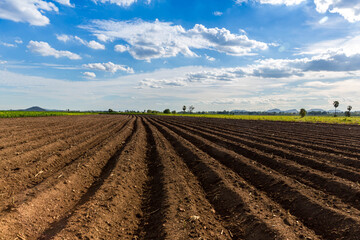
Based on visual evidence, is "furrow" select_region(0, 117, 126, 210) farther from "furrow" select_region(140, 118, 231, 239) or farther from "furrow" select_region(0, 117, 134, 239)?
"furrow" select_region(140, 118, 231, 239)

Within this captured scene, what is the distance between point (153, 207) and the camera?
5.69 meters

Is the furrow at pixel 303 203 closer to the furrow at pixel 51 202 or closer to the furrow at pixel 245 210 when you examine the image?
the furrow at pixel 245 210

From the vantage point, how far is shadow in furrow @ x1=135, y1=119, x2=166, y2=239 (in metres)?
4.50

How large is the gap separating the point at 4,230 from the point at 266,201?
5527mm

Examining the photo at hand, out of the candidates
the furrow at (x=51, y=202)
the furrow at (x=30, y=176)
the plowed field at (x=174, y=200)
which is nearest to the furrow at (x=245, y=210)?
the plowed field at (x=174, y=200)

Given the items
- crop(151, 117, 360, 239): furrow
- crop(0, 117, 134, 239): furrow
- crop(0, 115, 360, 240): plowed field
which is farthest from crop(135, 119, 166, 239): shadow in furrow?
crop(151, 117, 360, 239): furrow

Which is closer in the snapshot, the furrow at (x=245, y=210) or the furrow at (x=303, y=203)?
the furrow at (x=245, y=210)

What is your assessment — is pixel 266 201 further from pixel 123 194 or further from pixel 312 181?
pixel 123 194

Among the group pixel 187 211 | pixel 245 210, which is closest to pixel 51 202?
pixel 187 211

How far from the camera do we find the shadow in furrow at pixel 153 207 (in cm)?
450

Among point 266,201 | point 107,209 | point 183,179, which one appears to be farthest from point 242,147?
point 107,209

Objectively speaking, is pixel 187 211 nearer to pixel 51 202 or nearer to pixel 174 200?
pixel 174 200

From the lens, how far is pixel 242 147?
43.8 feet

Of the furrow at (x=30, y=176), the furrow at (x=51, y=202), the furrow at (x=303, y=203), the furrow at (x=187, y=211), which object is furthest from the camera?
the furrow at (x=30, y=176)
